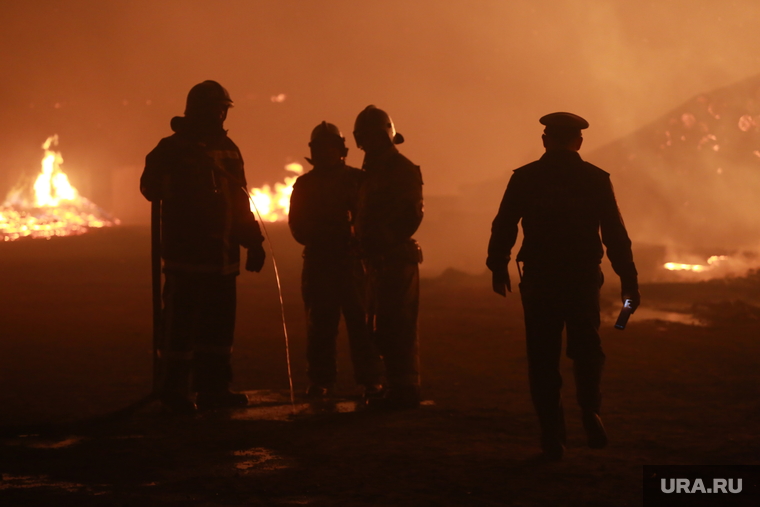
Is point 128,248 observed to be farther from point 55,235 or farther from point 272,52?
point 272,52

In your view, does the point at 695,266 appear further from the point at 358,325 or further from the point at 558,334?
the point at 558,334

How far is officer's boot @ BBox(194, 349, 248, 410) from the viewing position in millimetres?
5348

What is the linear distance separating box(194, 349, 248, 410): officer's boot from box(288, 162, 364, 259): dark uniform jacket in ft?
3.55

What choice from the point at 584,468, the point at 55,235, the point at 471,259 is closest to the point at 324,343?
the point at 584,468

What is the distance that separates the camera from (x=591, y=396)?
4.03 meters

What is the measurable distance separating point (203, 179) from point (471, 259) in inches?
766

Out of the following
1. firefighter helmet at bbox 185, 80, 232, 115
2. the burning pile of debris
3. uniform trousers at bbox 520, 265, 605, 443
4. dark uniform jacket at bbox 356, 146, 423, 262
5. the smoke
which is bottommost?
uniform trousers at bbox 520, 265, 605, 443

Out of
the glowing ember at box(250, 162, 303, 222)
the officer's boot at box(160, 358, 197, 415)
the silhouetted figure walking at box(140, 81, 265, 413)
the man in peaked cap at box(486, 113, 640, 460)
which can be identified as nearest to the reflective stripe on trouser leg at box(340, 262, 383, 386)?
the silhouetted figure walking at box(140, 81, 265, 413)

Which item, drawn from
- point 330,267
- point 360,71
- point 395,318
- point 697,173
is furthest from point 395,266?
point 360,71

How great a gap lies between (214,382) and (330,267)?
3.95 ft

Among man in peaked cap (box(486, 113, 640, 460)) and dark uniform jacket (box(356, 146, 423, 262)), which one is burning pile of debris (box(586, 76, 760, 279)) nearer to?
dark uniform jacket (box(356, 146, 423, 262))

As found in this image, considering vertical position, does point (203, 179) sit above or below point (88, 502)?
above

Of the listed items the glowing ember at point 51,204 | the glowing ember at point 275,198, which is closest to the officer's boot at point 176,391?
the glowing ember at point 51,204

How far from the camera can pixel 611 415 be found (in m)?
5.09
